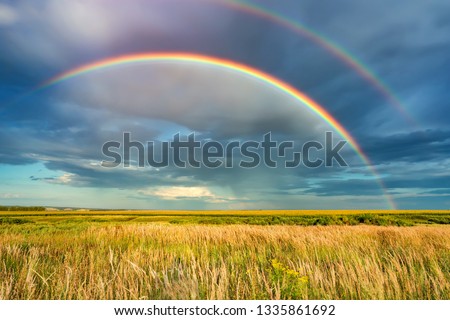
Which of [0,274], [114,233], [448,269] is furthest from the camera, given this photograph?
[114,233]

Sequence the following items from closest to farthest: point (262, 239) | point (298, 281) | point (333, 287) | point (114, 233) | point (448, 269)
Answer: point (298, 281) < point (333, 287) < point (448, 269) < point (262, 239) < point (114, 233)

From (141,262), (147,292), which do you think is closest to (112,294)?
(147,292)

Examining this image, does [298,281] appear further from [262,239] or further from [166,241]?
[166,241]

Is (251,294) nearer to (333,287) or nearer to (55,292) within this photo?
(333,287)

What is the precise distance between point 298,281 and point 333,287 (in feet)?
2.26

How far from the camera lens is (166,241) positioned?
30.7ft

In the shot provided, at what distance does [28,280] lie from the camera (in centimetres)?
434
